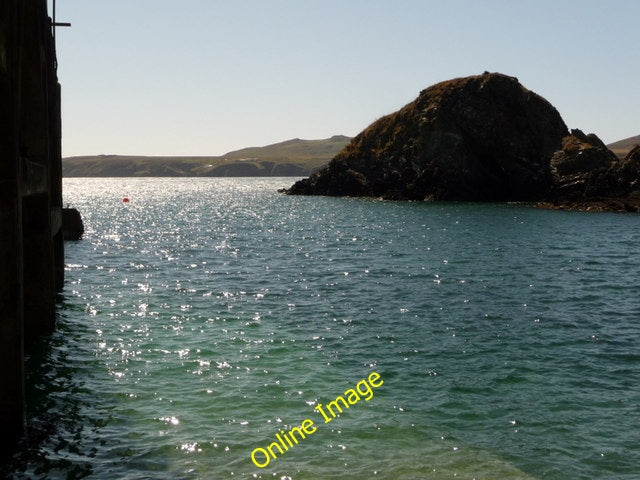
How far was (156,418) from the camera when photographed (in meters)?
12.3

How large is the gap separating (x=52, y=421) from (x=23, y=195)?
14.0 feet

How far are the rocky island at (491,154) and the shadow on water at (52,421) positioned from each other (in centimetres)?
6588

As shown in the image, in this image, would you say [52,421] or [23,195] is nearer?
[52,421]

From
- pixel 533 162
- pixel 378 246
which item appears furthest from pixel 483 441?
pixel 533 162

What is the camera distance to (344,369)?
15.7 meters

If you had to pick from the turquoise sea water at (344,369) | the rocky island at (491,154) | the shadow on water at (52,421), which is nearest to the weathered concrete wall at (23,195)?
the shadow on water at (52,421)

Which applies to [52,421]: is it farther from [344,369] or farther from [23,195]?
[344,369]

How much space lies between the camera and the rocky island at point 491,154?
3073 inches

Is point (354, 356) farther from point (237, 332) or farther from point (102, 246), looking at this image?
point (102, 246)

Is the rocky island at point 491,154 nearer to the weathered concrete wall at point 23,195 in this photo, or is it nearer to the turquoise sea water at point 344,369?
the turquoise sea water at point 344,369

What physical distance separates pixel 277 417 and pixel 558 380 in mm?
6475

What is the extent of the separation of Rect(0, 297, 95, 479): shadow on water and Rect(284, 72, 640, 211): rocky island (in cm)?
6588

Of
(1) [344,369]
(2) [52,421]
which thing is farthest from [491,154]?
(2) [52,421]

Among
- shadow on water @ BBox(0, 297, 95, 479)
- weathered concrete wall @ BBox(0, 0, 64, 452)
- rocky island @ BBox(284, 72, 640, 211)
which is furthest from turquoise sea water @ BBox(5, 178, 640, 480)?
rocky island @ BBox(284, 72, 640, 211)
